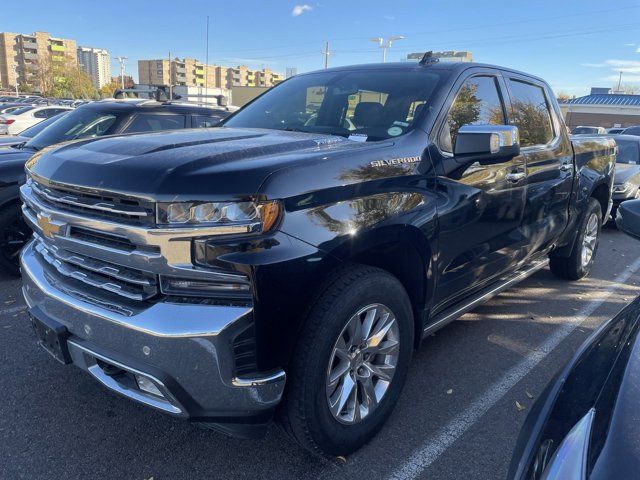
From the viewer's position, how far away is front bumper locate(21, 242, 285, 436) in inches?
74.8

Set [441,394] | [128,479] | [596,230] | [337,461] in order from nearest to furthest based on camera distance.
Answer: [128,479] → [337,461] → [441,394] → [596,230]

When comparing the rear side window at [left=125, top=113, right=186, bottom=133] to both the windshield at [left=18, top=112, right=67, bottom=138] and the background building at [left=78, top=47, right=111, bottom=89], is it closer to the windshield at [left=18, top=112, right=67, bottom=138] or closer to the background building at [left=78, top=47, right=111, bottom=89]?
the windshield at [left=18, top=112, right=67, bottom=138]

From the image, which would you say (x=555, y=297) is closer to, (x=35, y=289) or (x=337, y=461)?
(x=337, y=461)

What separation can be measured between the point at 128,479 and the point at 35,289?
1.01 m

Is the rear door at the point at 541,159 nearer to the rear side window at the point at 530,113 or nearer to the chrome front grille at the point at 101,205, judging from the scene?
the rear side window at the point at 530,113

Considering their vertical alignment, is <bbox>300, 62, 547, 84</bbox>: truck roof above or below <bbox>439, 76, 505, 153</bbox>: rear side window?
above

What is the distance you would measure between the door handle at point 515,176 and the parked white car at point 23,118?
1693cm

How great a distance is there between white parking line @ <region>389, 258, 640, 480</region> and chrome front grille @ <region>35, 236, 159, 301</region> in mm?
1462

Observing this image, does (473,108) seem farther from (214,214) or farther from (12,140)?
(12,140)

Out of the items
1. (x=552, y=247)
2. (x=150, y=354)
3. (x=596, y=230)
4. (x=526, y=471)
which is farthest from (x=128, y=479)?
(x=596, y=230)

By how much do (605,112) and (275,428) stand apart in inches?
2394

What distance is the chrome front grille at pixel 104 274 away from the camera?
6.69 ft

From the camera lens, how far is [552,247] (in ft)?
15.2

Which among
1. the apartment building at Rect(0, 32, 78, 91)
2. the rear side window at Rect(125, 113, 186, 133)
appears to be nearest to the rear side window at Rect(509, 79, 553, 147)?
the rear side window at Rect(125, 113, 186, 133)
